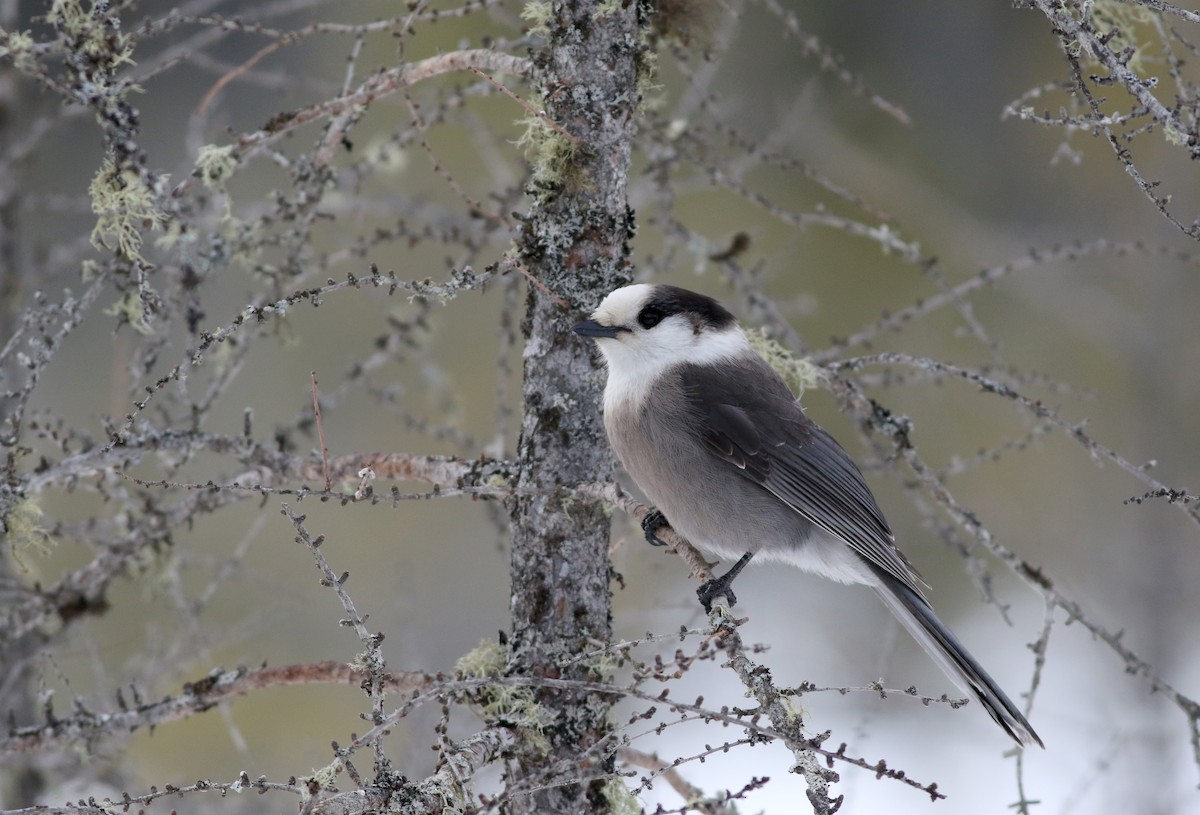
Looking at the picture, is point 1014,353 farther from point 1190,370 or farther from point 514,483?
point 514,483

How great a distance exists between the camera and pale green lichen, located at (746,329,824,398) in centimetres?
277

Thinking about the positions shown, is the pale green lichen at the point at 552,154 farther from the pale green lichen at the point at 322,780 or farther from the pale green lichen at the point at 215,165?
the pale green lichen at the point at 322,780

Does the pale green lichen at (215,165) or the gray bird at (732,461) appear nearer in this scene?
the pale green lichen at (215,165)


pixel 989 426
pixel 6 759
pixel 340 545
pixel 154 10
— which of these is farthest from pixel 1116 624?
pixel 154 10

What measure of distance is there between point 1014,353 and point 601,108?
17.0 ft

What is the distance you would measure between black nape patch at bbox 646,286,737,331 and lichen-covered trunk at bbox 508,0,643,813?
0.37m

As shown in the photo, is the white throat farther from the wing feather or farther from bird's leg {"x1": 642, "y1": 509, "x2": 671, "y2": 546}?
bird's leg {"x1": 642, "y1": 509, "x2": 671, "y2": 546}

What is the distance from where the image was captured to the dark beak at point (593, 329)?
2520mm

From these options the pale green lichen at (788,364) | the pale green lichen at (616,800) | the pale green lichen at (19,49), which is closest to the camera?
the pale green lichen at (19,49)

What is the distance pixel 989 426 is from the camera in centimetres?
681

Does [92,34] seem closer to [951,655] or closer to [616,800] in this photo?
[616,800]

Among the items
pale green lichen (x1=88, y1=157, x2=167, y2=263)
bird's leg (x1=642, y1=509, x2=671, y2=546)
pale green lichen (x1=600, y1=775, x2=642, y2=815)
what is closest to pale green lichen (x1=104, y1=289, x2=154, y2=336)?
pale green lichen (x1=88, y1=157, x2=167, y2=263)

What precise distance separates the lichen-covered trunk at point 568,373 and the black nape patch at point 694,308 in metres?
0.37

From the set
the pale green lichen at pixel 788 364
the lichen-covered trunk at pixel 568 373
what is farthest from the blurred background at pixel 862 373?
the lichen-covered trunk at pixel 568 373
